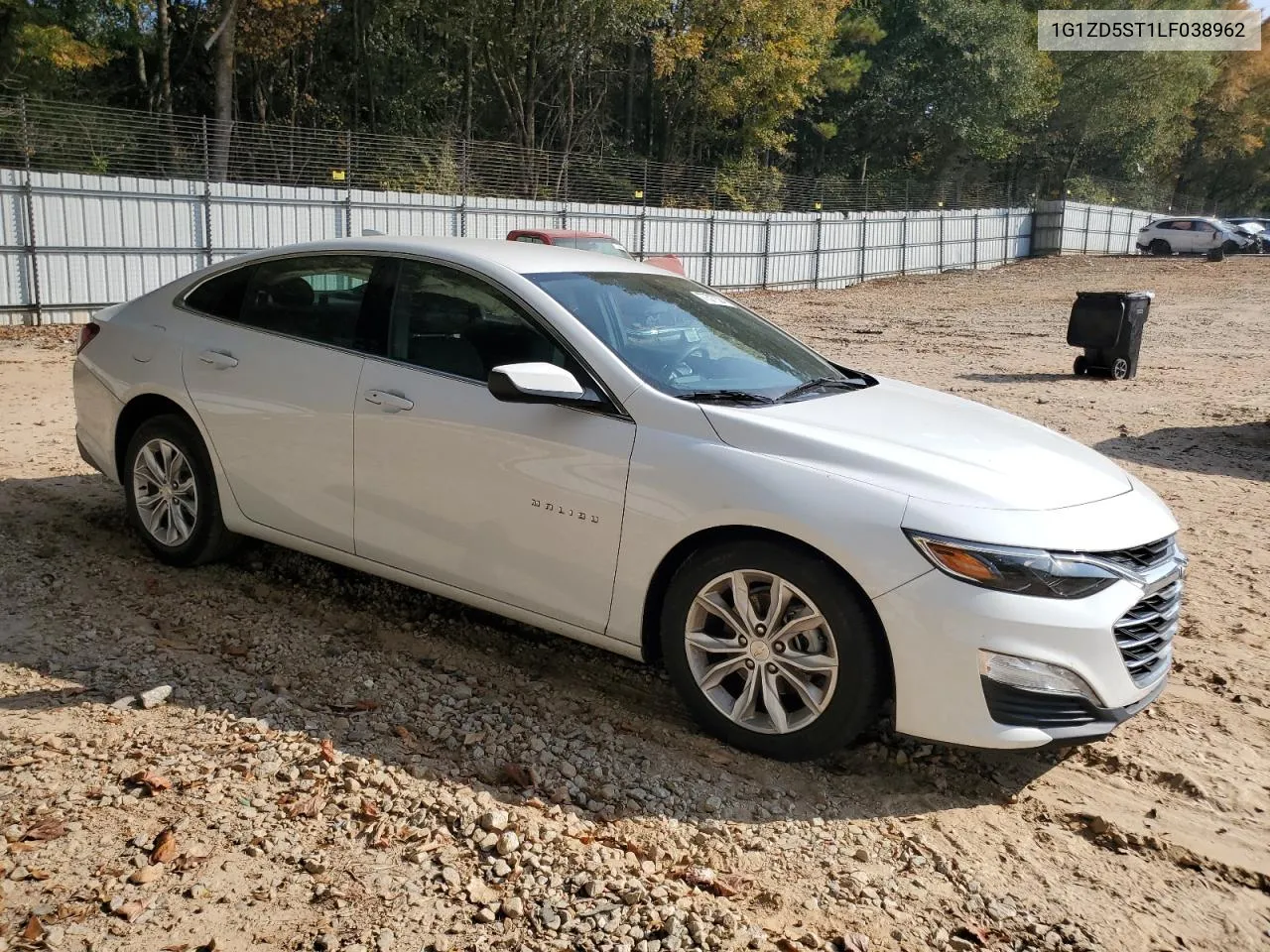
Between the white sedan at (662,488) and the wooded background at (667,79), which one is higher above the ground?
the wooded background at (667,79)

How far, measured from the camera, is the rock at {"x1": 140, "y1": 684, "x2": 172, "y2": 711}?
3.86 meters

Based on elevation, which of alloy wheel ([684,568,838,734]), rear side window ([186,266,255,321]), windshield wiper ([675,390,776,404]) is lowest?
alloy wheel ([684,568,838,734])

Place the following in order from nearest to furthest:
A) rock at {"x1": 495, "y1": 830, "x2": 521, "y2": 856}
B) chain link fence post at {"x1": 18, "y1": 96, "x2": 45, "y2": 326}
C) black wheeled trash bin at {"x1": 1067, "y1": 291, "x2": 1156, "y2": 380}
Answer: rock at {"x1": 495, "y1": 830, "x2": 521, "y2": 856} < black wheeled trash bin at {"x1": 1067, "y1": 291, "x2": 1156, "y2": 380} < chain link fence post at {"x1": 18, "y1": 96, "x2": 45, "y2": 326}

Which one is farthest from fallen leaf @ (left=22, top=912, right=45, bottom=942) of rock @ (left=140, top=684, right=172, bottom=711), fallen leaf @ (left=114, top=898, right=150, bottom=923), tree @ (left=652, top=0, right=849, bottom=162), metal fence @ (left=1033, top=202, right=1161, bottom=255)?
metal fence @ (left=1033, top=202, right=1161, bottom=255)

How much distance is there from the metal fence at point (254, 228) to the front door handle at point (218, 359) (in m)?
8.93

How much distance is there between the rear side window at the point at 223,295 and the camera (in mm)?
5141

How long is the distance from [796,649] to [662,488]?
2.23 feet

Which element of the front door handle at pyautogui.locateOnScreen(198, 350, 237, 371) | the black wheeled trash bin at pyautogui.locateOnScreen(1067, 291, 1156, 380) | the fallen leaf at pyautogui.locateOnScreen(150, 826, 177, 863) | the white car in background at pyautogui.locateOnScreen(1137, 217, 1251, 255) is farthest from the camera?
the white car in background at pyautogui.locateOnScreen(1137, 217, 1251, 255)

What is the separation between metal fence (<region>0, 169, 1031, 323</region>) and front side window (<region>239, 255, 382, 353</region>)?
29.2 ft

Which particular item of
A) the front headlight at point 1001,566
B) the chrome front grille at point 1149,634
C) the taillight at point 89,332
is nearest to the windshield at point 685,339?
the front headlight at point 1001,566

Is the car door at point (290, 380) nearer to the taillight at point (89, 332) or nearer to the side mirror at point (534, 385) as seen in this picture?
the taillight at point (89, 332)

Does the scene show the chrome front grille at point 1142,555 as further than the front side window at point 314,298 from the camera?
No

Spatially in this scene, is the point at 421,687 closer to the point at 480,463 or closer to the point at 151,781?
the point at 480,463

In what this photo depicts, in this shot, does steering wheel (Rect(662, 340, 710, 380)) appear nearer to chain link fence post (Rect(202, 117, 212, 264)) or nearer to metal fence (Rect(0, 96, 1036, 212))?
metal fence (Rect(0, 96, 1036, 212))
